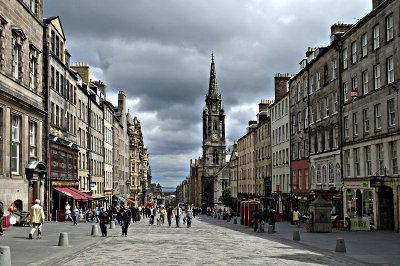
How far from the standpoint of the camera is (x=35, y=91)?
35.4m

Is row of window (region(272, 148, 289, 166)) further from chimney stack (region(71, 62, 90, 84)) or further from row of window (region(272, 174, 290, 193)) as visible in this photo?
chimney stack (region(71, 62, 90, 84))

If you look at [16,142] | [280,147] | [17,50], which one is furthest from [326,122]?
[17,50]

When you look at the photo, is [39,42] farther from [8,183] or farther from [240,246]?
[240,246]

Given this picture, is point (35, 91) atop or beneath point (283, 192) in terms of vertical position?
atop

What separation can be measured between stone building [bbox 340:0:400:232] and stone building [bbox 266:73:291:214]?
18.5 m

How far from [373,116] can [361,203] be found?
675cm

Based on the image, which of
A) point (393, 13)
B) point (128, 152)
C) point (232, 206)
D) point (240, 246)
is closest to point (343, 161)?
point (393, 13)

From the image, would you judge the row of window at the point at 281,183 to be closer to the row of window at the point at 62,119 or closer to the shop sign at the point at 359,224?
the shop sign at the point at 359,224

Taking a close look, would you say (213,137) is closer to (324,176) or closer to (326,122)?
(324,176)

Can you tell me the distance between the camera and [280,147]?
6147 cm

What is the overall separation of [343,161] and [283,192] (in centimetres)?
2072

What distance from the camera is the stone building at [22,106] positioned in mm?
28984

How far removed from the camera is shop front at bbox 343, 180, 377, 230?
33.0 meters

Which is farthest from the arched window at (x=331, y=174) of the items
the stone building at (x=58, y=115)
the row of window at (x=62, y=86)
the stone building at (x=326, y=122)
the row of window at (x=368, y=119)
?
the row of window at (x=62, y=86)
